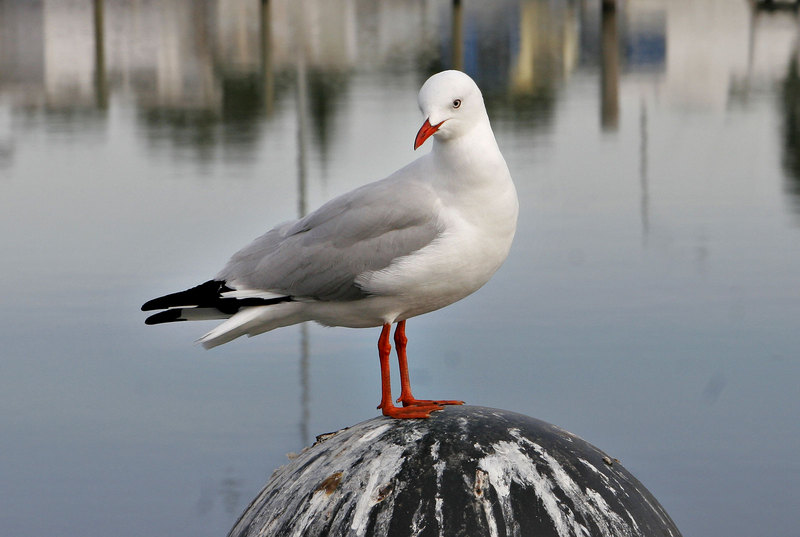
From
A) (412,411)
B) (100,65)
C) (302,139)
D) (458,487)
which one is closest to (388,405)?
(412,411)

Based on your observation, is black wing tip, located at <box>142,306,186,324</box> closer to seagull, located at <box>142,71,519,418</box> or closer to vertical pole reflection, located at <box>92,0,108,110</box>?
seagull, located at <box>142,71,519,418</box>

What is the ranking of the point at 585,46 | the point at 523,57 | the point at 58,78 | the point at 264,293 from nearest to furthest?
the point at 264,293, the point at 58,78, the point at 523,57, the point at 585,46

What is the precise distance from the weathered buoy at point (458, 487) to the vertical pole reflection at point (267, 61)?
2592 centimetres

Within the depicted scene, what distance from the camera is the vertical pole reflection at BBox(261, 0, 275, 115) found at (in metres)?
31.9

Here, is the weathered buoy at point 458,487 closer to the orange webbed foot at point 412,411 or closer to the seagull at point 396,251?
the orange webbed foot at point 412,411

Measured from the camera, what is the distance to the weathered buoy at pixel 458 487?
4.78 m

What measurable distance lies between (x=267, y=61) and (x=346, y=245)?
31326mm

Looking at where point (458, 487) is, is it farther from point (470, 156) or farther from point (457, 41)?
point (457, 41)

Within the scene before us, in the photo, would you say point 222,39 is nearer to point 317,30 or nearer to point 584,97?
point 317,30

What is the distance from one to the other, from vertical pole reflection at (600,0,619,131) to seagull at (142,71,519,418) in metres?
22.9

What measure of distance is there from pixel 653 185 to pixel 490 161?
17.7 meters

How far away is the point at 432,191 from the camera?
219 inches

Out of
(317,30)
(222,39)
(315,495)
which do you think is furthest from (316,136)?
(315,495)

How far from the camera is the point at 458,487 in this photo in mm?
4816
